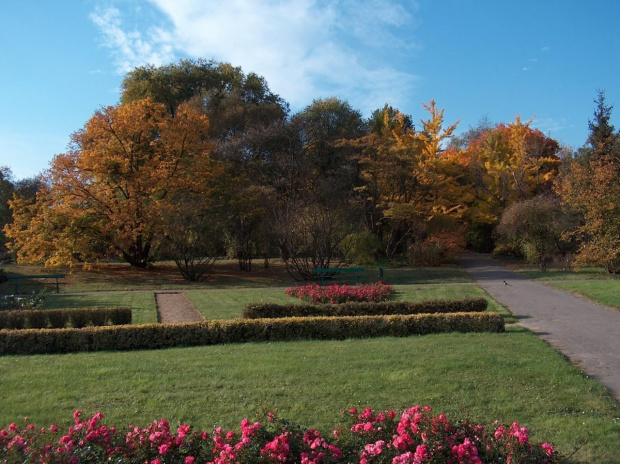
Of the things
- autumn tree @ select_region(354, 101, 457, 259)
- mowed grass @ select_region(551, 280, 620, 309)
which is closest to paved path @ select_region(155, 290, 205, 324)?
mowed grass @ select_region(551, 280, 620, 309)

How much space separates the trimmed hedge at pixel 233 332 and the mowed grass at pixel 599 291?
544 centimetres

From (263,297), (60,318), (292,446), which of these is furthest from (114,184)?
(292,446)

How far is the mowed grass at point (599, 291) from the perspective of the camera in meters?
13.4

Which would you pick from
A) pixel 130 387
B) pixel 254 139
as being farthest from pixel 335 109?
pixel 130 387

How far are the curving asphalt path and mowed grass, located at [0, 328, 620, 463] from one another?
0.51 metres

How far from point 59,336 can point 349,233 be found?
16.0m

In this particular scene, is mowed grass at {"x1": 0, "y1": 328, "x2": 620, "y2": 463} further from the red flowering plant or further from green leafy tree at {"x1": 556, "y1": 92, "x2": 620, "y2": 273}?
green leafy tree at {"x1": 556, "y1": 92, "x2": 620, "y2": 273}

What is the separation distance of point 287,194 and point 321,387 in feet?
74.1

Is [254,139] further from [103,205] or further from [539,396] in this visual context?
[539,396]

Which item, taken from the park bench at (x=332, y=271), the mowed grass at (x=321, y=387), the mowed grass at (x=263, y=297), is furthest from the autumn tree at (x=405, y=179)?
the mowed grass at (x=321, y=387)

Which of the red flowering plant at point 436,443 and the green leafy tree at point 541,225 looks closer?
the red flowering plant at point 436,443

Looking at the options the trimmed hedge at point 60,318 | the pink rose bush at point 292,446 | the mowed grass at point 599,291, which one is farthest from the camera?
the mowed grass at point 599,291

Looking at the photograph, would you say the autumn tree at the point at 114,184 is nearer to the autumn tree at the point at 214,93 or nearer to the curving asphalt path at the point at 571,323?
the autumn tree at the point at 214,93

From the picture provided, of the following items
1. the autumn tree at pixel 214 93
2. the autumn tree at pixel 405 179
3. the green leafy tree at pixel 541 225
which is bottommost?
the green leafy tree at pixel 541 225
